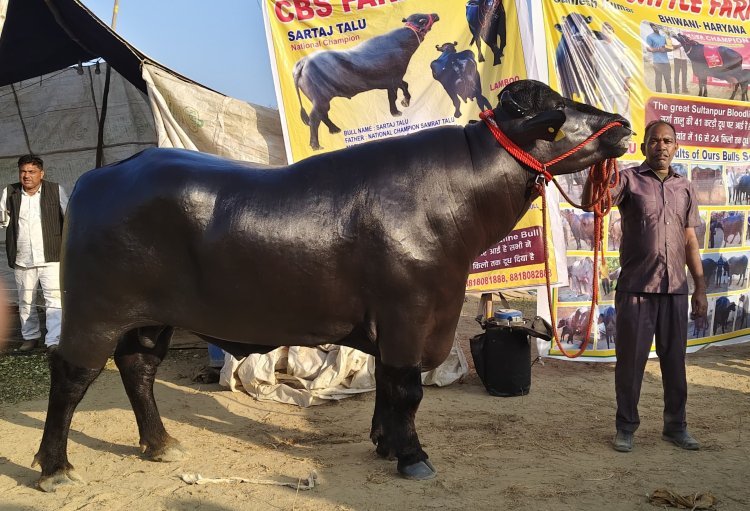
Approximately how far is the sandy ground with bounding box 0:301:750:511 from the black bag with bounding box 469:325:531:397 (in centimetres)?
14

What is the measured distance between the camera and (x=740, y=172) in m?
6.45

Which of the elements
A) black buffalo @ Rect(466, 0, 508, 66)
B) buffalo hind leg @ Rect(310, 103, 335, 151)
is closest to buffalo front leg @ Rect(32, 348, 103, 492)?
buffalo hind leg @ Rect(310, 103, 335, 151)

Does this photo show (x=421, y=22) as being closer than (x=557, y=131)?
No

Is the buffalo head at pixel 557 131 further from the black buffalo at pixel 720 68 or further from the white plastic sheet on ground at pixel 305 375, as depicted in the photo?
the black buffalo at pixel 720 68

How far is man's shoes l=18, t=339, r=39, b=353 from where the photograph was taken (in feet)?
22.2

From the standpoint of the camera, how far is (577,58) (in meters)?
5.75

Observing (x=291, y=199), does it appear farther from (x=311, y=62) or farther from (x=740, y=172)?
(x=740, y=172)

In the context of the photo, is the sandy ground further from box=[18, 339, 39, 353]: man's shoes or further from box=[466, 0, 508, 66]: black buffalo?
box=[466, 0, 508, 66]: black buffalo

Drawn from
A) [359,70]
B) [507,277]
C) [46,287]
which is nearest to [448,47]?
[359,70]

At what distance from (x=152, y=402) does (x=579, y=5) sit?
496 cm

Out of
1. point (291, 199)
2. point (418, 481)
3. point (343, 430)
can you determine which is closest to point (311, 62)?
point (291, 199)

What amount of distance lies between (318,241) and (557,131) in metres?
1.34

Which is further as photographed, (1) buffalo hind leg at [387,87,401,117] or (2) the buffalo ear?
(1) buffalo hind leg at [387,87,401,117]

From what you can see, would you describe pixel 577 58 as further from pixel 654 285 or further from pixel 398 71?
pixel 654 285
